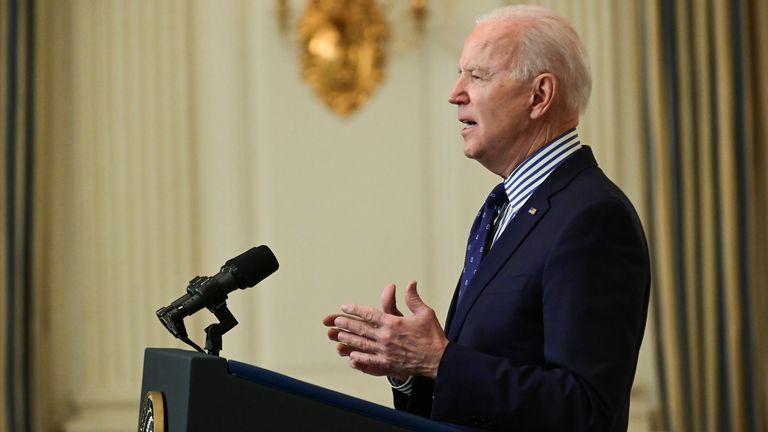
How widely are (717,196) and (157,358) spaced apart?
333 cm

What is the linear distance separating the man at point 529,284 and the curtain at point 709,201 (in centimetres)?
245

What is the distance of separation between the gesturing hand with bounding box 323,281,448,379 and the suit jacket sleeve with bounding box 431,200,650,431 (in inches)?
1.2

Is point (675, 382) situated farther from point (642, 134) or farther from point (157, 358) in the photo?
point (157, 358)

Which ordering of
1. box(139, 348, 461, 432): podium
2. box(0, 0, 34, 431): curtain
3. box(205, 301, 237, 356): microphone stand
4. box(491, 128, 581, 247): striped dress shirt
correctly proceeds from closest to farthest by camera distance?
1. box(139, 348, 461, 432): podium
2. box(205, 301, 237, 356): microphone stand
3. box(491, 128, 581, 247): striped dress shirt
4. box(0, 0, 34, 431): curtain

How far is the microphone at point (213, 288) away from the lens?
1.73 metres

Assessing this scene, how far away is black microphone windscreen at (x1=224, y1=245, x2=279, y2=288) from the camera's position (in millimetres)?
1771

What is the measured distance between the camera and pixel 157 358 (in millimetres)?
1729

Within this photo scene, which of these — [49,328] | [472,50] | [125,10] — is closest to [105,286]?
[49,328]

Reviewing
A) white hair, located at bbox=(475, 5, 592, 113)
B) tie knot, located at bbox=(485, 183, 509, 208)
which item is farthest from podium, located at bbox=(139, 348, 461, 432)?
white hair, located at bbox=(475, 5, 592, 113)

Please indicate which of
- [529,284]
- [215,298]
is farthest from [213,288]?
[529,284]

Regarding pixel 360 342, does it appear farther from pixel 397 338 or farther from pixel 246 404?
pixel 246 404

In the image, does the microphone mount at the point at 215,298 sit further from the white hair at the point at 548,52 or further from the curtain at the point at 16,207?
the curtain at the point at 16,207

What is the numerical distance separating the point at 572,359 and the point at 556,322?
71mm

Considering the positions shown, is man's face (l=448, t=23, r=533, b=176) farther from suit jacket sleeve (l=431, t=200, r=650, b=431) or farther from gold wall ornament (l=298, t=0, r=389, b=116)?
gold wall ornament (l=298, t=0, r=389, b=116)
